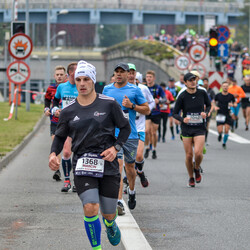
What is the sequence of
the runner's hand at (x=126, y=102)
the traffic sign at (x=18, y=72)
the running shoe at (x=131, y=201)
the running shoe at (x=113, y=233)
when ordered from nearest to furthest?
the running shoe at (x=113, y=233) < the runner's hand at (x=126, y=102) < the running shoe at (x=131, y=201) < the traffic sign at (x=18, y=72)

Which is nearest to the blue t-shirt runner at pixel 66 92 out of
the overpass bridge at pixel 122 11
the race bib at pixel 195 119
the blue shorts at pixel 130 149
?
the race bib at pixel 195 119

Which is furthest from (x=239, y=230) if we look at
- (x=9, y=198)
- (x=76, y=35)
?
(x=76, y=35)

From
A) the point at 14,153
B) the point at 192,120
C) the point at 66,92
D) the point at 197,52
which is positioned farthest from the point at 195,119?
the point at 197,52

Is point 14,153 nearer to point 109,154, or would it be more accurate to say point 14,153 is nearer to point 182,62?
Answer: point 109,154

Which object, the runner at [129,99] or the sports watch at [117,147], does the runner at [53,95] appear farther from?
the sports watch at [117,147]

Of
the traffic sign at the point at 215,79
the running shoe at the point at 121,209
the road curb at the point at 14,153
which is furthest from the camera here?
the traffic sign at the point at 215,79

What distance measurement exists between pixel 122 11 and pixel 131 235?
274 ft

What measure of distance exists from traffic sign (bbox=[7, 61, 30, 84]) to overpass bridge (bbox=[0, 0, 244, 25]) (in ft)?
197

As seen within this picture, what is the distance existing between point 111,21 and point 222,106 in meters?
73.9

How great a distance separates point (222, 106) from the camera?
20.8 metres

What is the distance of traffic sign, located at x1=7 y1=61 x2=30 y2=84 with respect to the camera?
24.1 metres

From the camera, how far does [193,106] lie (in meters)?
12.3

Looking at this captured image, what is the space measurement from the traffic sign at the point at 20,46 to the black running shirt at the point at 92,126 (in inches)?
607

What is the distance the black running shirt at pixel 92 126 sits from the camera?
21.2 ft
